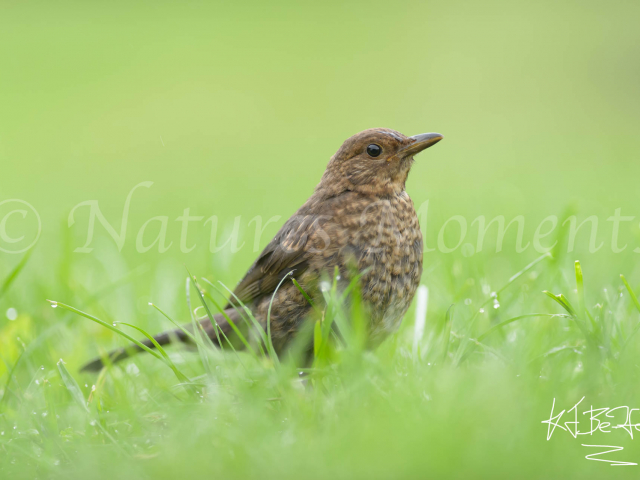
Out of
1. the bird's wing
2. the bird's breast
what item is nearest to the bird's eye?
the bird's breast

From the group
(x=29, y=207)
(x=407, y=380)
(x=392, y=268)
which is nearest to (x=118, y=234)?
(x=29, y=207)

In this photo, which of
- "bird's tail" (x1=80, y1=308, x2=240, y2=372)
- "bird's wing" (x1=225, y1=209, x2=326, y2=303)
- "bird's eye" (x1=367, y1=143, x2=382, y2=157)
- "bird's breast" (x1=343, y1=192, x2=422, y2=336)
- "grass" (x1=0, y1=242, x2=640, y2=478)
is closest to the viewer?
"grass" (x1=0, y1=242, x2=640, y2=478)

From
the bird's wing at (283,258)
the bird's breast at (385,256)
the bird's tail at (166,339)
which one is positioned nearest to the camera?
the bird's breast at (385,256)

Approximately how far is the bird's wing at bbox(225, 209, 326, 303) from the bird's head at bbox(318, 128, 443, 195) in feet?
0.95

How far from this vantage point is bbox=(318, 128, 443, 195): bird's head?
12.1ft

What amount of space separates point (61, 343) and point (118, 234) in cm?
277

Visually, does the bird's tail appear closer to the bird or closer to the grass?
the bird

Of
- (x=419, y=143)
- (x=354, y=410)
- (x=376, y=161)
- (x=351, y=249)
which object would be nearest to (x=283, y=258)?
(x=351, y=249)

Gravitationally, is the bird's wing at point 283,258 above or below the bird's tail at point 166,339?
above

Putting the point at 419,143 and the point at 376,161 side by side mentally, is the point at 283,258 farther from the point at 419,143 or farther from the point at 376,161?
the point at 419,143
